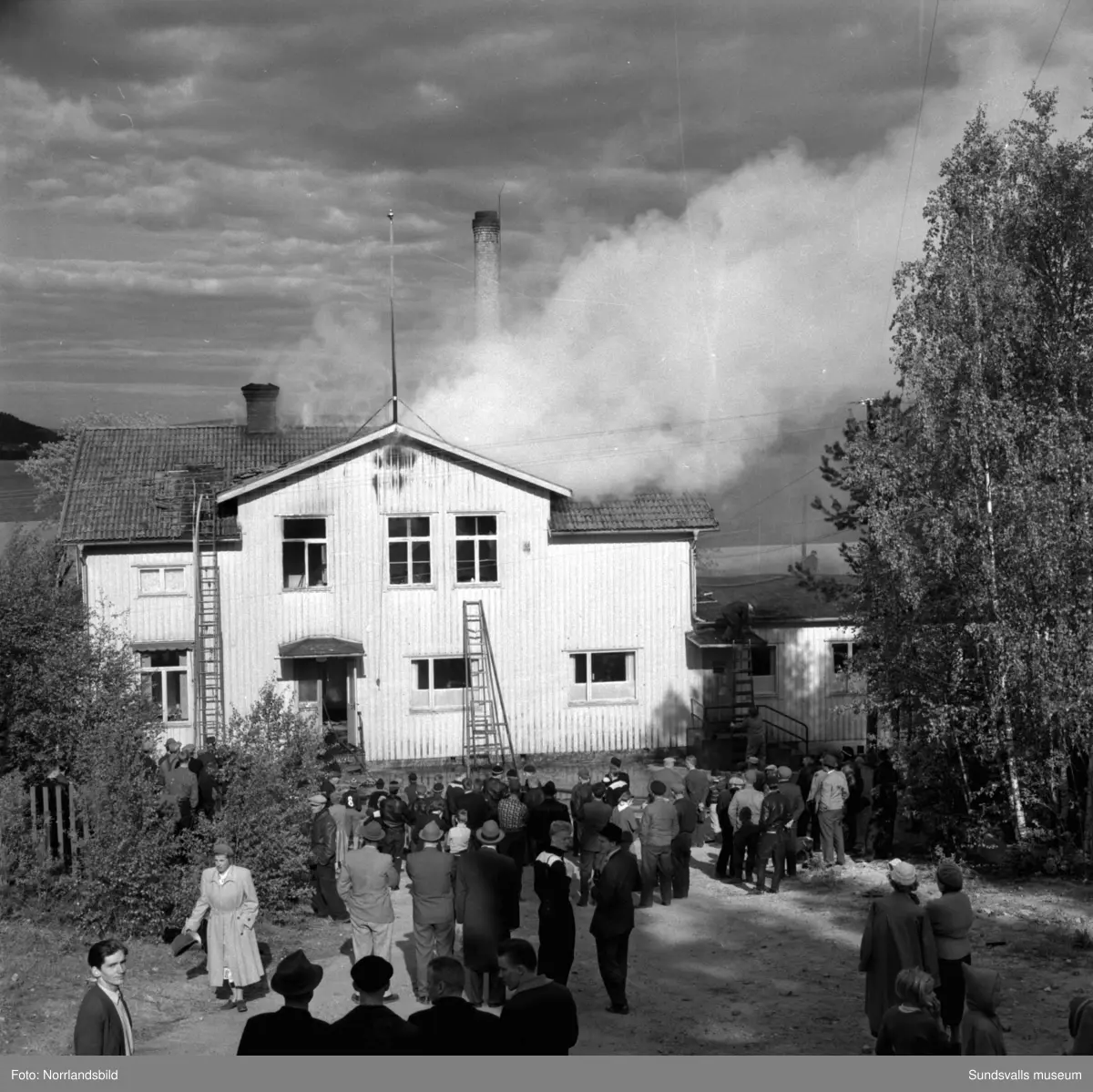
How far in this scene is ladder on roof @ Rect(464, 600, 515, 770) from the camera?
1013 inches

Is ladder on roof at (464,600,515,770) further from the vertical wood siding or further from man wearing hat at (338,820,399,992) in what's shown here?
man wearing hat at (338,820,399,992)

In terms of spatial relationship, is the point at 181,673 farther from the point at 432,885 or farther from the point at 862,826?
the point at 432,885

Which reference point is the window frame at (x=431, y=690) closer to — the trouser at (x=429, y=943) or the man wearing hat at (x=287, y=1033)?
the trouser at (x=429, y=943)

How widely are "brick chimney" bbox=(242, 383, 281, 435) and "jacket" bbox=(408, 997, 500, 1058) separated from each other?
24703mm

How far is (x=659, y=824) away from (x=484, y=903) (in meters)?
3.78

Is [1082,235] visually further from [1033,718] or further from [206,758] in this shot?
[206,758]

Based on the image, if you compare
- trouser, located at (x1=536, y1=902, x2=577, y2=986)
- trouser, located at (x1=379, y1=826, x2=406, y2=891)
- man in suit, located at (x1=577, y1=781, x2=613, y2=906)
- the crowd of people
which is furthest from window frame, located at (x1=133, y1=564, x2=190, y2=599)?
trouser, located at (x1=536, y1=902, x2=577, y2=986)

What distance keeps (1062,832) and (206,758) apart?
11.0m

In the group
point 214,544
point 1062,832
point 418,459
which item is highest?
point 418,459

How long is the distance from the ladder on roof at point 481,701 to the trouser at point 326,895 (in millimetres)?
11599

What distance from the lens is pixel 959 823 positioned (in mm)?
15945

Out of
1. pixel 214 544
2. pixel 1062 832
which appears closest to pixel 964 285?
pixel 1062 832

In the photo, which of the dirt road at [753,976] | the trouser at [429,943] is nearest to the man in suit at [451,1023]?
the dirt road at [753,976]

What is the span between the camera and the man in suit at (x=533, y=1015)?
22.9 feet
